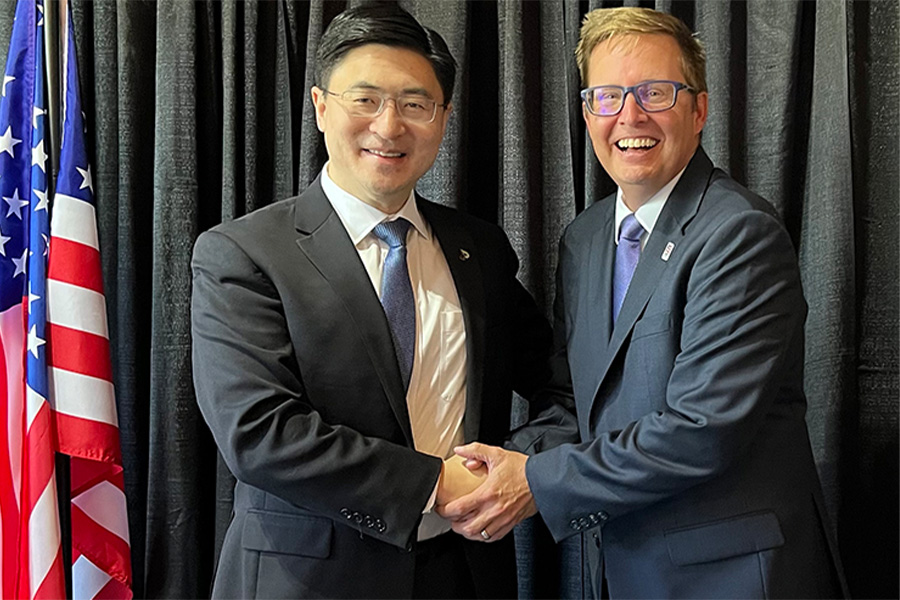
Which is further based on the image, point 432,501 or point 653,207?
point 653,207

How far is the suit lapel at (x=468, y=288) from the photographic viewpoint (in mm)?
1691

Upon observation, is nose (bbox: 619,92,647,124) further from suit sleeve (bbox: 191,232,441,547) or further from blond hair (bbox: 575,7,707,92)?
suit sleeve (bbox: 191,232,441,547)

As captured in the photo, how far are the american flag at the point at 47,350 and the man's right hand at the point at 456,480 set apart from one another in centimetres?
93

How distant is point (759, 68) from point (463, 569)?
1.44 metres

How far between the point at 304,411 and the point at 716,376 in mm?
726

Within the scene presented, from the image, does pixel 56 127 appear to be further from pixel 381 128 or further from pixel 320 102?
pixel 381 128

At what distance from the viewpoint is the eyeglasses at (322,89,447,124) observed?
164 centimetres

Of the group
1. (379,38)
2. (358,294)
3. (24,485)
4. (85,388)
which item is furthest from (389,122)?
(24,485)

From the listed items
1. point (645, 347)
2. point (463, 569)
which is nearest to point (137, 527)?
point (463, 569)

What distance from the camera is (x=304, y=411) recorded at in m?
1.52

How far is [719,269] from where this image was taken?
147 cm

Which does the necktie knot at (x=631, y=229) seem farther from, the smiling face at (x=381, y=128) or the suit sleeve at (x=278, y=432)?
the suit sleeve at (x=278, y=432)

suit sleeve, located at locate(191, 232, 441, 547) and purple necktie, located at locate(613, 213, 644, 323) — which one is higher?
purple necktie, located at locate(613, 213, 644, 323)

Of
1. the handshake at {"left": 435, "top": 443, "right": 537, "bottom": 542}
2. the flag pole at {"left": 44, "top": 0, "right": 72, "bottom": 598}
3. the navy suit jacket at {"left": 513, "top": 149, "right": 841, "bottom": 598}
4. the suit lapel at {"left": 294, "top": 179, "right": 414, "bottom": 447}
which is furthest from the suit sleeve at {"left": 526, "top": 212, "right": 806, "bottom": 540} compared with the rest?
the flag pole at {"left": 44, "top": 0, "right": 72, "bottom": 598}
